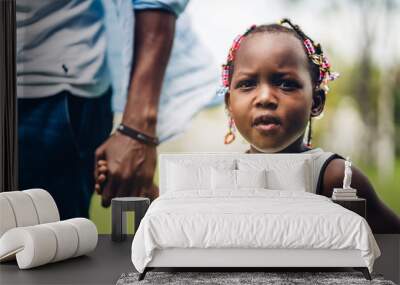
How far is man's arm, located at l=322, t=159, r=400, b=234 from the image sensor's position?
707 cm

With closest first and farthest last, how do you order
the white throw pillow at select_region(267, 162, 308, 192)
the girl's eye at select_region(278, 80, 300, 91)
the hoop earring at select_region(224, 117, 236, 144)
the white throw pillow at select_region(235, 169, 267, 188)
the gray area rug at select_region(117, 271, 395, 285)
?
1. the gray area rug at select_region(117, 271, 395, 285)
2. the white throw pillow at select_region(235, 169, 267, 188)
3. the white throw pillow at select_region(267, 162, 308, 192)
4. the girl's eye at select_region(278, 80, 300, 91)
5. the hoop earring at select_region(224, 117, 236, 144)

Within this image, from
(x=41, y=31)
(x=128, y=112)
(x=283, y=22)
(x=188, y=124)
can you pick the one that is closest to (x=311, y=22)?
(x=283, y=22)

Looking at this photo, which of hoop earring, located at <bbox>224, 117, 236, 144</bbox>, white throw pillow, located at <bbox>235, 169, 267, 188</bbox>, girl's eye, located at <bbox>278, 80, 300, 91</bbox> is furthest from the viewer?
hoop earring, located at <bbox>224, 117, 236, 144</bbox>

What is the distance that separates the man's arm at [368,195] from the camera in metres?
7.07

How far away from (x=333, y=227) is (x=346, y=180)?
78.6 inches

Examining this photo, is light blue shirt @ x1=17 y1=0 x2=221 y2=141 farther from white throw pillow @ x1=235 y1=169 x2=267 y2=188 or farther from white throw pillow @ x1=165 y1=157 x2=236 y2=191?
white throw pillow @ x1=235 y1=169 x2=267 y2=188

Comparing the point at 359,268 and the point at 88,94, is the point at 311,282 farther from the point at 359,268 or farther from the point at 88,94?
the point at 88,94

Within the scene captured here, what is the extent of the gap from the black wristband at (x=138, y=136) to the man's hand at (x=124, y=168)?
0.14 ft

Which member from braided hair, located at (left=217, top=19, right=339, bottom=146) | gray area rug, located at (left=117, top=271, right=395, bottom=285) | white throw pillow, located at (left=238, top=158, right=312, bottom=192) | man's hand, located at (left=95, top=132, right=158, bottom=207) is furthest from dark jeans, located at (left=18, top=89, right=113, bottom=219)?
gray area rug, located at (left=117, top=271, right=395, bottom=285)

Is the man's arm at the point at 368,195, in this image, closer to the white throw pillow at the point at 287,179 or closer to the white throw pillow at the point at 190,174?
the white throw pillow at the point at 287,179

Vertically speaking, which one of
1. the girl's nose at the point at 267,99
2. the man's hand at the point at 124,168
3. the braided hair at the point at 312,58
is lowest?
the man's hand at the point at 124,168

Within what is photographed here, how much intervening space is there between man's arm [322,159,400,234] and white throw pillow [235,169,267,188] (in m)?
1.01

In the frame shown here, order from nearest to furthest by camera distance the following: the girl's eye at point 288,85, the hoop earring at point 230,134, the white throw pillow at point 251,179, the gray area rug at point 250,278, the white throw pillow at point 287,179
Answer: the gray area rug at point 250,278 → the white throw pillow at point 251,179 → the white throw pillow at point 287,179 → the girl's eye at point 288,85 → the hoop earring at point 230,134

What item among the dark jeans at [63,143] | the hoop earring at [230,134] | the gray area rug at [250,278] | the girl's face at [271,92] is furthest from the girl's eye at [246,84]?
the gray area rug at [250,278]
